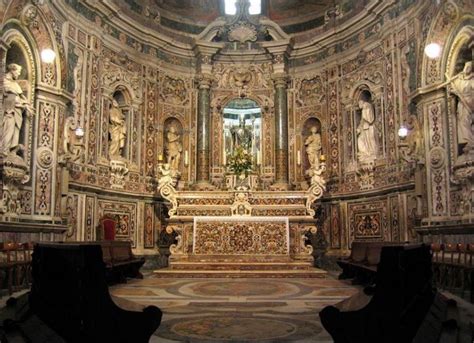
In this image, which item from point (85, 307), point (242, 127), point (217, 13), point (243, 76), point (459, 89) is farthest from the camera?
point (217, 13)

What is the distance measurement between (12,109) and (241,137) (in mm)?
8135

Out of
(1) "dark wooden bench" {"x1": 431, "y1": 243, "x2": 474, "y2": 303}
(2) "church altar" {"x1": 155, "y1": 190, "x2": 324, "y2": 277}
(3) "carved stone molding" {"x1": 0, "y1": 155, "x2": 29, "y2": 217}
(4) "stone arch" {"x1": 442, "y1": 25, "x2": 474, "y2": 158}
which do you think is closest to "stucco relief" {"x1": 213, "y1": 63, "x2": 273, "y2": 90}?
(2) "church altar" {"x1": 155, "y1": 190, "x2": 324, "y2": 277}

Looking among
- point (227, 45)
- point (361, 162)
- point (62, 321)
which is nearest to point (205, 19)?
point (227, 45)

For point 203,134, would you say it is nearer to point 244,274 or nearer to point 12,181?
point 244,274

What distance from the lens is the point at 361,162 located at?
14.2 meters

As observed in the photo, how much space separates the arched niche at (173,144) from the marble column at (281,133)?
Result: 10.1 ft

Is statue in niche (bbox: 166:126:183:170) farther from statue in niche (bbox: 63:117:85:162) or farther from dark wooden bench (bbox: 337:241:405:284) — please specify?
dark wooden bench (bbox: 337:241:405:284)

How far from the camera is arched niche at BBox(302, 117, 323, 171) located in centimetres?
1627

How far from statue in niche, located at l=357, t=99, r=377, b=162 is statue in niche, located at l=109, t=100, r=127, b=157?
7080 mm

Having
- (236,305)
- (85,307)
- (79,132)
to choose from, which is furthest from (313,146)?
(85,307)

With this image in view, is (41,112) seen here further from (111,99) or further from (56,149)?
(111,99)

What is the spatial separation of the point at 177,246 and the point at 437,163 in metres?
6.90

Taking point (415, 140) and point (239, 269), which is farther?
point (239, 269)

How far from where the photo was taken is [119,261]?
10.6m
